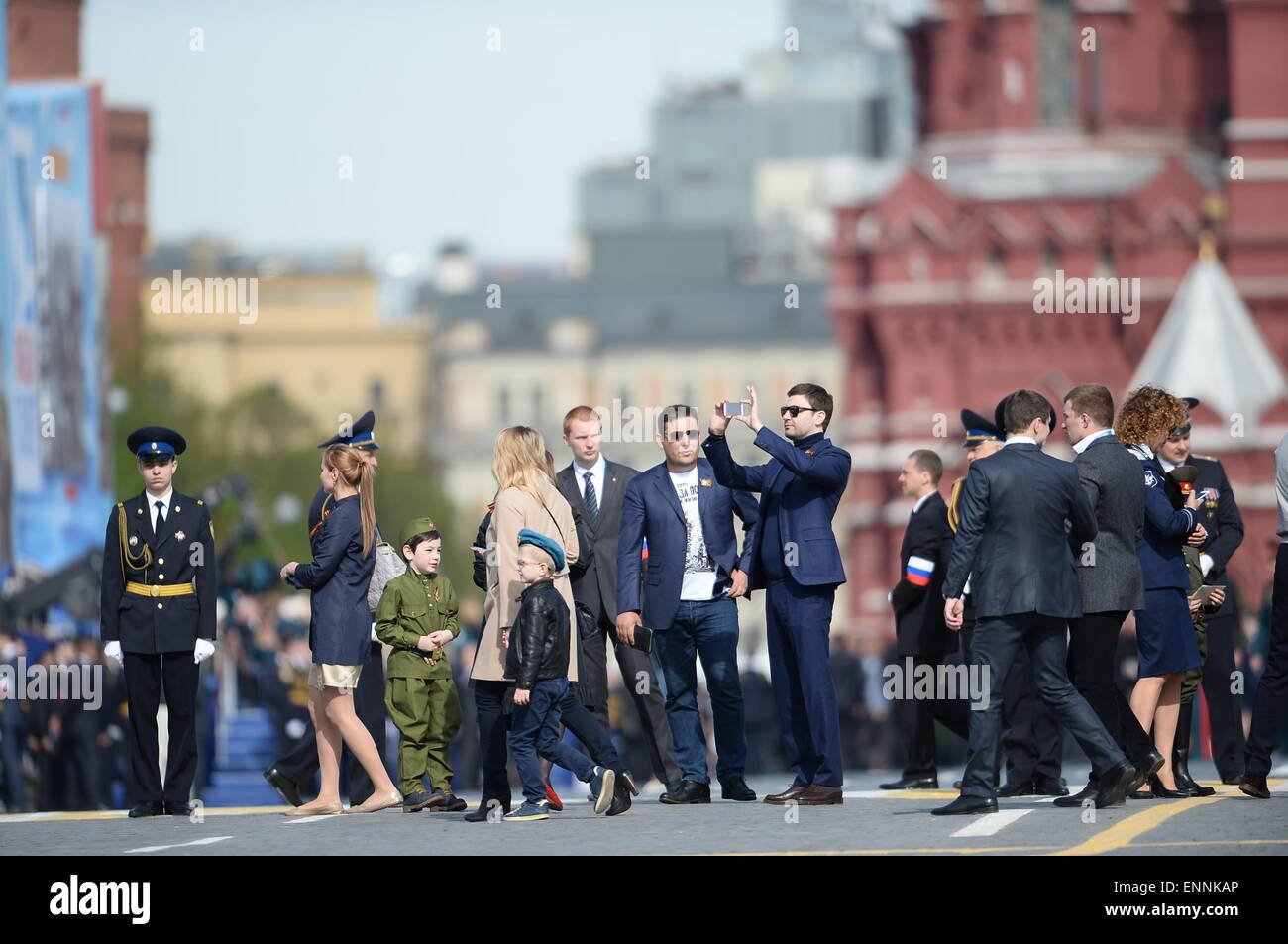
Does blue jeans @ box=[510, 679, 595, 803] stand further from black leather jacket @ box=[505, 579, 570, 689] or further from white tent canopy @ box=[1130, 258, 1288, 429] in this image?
white tent canopy @ box=[1130, 258, 1288, 429]

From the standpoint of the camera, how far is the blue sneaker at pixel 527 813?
14.3 meters

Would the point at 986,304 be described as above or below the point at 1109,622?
above

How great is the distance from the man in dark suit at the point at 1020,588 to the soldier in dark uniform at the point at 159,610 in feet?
12.8

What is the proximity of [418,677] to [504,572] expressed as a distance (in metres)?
0.86

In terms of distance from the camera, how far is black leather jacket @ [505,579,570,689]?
14102 millimetres

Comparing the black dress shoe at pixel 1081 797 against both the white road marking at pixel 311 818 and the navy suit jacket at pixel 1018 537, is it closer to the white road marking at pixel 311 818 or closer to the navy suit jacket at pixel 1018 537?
the navy suit jacket at pixel 1018 537

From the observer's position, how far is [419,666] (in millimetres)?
14883

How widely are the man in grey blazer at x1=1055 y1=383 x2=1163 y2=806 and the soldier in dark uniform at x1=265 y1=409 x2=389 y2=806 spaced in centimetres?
351

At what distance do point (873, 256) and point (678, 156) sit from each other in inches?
2889

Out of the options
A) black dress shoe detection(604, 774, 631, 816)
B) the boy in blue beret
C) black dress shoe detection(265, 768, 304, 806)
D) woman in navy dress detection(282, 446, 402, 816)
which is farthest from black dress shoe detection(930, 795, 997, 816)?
black dress shoe detection(265, 768, 304, 806)

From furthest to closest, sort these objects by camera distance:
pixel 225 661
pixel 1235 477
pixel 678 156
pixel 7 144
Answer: pixel 678 156 < pixel 1235 477 < pixel 7 144 < pixel 225 661

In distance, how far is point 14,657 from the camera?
22984 mm
